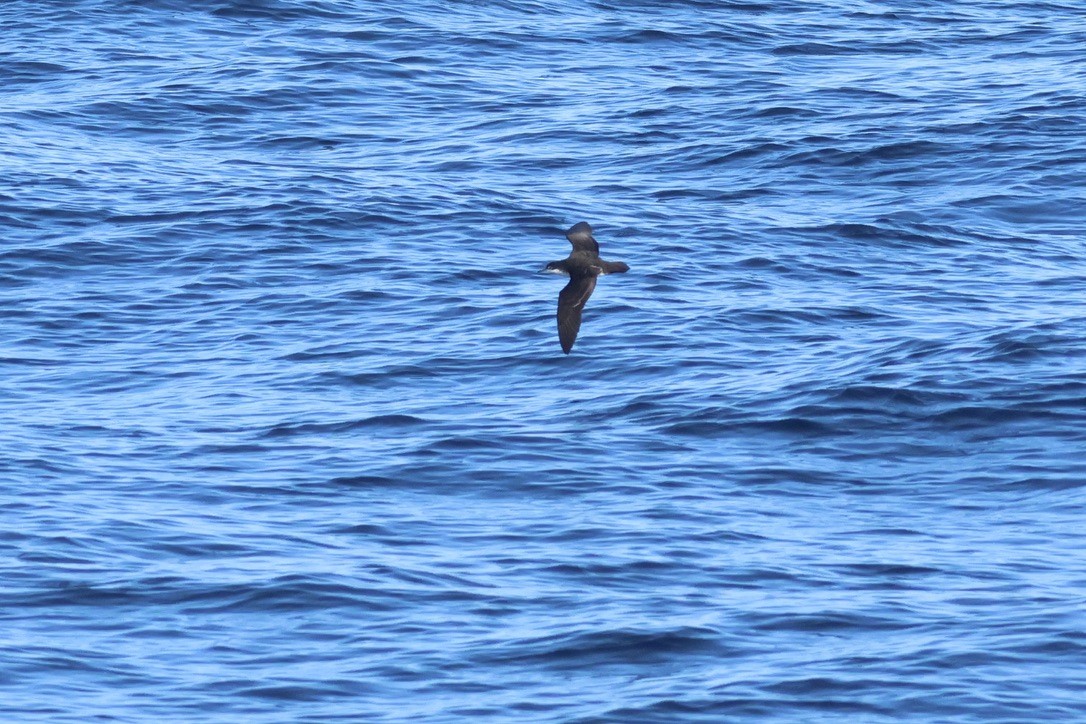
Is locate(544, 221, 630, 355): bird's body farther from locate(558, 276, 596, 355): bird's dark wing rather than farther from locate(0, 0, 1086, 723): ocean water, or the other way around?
locate(0, 0, 1086, 723): ocean water

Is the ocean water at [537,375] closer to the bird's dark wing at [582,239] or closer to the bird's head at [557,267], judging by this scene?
the bird's head at [557,267]

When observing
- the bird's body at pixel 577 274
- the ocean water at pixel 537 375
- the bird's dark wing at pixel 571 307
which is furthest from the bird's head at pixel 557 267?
the ocean water at pixel 537 375

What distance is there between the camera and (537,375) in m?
15.6

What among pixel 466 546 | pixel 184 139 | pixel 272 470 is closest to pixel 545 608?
pixel 466 546

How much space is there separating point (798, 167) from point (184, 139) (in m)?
6.56

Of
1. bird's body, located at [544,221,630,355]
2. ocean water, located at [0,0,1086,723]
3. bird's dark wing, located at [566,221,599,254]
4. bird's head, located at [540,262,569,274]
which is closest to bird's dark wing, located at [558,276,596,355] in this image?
bird's body, located at [544,221,630,355]

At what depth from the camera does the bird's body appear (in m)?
13.1

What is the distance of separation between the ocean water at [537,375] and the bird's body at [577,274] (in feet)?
3.60

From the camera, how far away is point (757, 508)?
42.9ft

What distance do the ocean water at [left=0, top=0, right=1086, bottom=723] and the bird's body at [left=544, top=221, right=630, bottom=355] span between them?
3.60ft

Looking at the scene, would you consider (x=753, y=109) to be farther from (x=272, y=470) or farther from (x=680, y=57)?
(x=272, y=470)

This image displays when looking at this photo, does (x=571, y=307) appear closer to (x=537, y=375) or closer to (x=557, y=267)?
(x=557, y=267)

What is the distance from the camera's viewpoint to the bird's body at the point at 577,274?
1311 centimetres

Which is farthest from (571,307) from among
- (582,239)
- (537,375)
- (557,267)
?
(537,375)
